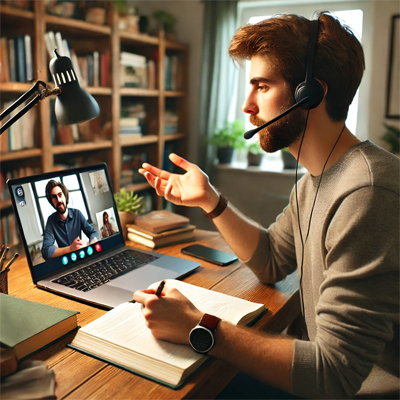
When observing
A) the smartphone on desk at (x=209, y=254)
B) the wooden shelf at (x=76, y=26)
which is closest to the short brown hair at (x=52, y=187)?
the smartphone on desk at (x=209, y=254)

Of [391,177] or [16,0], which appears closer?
[391,177]

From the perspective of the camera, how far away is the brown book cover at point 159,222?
1.45 meters

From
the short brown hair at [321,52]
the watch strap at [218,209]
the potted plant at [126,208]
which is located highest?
the short brown hair at [321,52]

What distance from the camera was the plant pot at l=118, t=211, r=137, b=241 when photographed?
1.52 metres

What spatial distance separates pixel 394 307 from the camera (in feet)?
2.59

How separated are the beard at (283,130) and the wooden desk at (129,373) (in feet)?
1.27

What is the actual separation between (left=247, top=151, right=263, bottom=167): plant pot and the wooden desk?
2188 mm

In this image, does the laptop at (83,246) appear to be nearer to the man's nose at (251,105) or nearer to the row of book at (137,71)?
the man's nose at (251,105)

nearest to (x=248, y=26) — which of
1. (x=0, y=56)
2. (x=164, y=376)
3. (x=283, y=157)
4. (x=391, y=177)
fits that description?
(x=391, y=177)

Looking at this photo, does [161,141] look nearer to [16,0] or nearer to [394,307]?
[16,0]

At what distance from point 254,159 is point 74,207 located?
2367 millimetres

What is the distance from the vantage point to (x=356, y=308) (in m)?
0.76

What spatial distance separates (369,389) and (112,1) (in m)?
2.59

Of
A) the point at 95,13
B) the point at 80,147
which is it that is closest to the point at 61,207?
the point at 80,147
